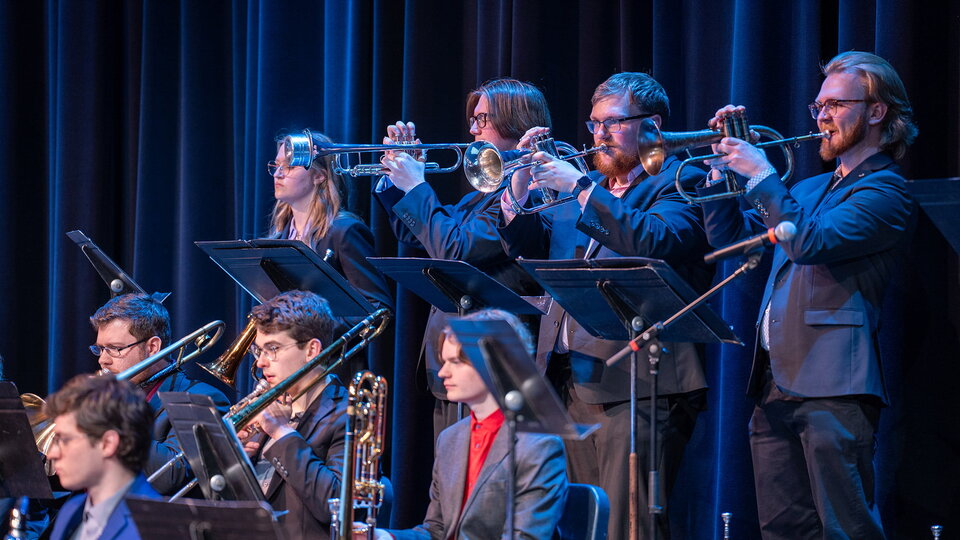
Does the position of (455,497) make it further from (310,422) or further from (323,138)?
(323,138)

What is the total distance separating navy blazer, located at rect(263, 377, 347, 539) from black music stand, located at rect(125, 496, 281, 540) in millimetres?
952

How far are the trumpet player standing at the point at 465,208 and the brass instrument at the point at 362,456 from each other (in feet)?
3.55

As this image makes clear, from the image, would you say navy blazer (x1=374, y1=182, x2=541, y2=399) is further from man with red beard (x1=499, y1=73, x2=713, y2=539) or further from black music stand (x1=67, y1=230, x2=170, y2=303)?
black music stand (x1=67, y1=230, x2=170, y2=303)

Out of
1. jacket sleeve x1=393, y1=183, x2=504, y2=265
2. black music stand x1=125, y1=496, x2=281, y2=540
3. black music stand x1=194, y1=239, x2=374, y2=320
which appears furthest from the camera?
jacket sleeve x1=393, y1=183, x2=504, y2=265

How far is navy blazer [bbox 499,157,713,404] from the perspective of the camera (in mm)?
3908

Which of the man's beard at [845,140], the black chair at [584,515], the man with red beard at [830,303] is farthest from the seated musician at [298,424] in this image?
the man's beard at [845,140]

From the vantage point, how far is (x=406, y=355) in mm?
5555

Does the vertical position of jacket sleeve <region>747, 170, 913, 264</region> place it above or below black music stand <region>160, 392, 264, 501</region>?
above

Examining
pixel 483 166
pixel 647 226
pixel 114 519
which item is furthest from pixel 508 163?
pixel 114 519

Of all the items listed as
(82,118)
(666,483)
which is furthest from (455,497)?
(82,118)

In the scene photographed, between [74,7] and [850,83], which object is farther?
[74,7]

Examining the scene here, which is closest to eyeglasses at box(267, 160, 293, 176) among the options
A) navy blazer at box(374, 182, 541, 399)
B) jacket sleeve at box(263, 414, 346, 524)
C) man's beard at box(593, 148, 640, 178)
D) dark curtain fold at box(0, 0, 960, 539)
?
dark curtain fold at box(0, 0, 960, 539)

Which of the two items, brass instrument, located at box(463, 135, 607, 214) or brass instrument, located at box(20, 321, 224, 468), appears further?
brass instrument, located at box(463, 135, 607, 214)

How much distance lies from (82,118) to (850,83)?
4.44 meters
